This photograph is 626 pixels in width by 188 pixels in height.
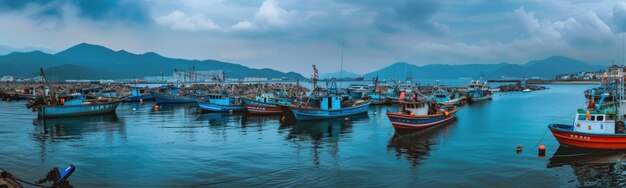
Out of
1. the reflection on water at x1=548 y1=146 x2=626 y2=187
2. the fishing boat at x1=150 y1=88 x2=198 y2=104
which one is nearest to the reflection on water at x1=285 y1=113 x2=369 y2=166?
the reflection on water at x1=548 y1=146 x2=626 y2=187

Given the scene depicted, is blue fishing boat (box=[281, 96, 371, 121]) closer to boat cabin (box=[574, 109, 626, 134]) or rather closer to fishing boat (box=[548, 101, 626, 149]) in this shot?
fishing boat (box=[548, 101, 626, 149])

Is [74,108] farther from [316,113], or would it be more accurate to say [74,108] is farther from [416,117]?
[416,117]

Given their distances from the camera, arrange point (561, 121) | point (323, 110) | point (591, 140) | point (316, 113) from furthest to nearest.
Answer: point (561, 121) < point (323, 110) < point (316, 113) < point (591, 140)

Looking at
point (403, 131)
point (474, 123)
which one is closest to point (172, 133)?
point (403, 131)

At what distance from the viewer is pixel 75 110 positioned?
4466 centimetres

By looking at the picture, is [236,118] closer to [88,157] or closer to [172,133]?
[172,133]

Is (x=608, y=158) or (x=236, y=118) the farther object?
(x=236, y=118)

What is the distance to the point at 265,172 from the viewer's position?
1981 cm

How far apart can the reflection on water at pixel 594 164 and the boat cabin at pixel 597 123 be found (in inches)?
46.6

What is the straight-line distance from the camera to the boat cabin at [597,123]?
23.8m

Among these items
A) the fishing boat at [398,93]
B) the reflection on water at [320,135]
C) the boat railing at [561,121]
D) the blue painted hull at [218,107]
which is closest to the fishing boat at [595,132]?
the reflection on water at [320,135]

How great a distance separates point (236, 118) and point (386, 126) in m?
15.2

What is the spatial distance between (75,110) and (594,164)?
44198 millimetres

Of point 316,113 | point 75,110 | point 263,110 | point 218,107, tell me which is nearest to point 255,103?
point 263,110
